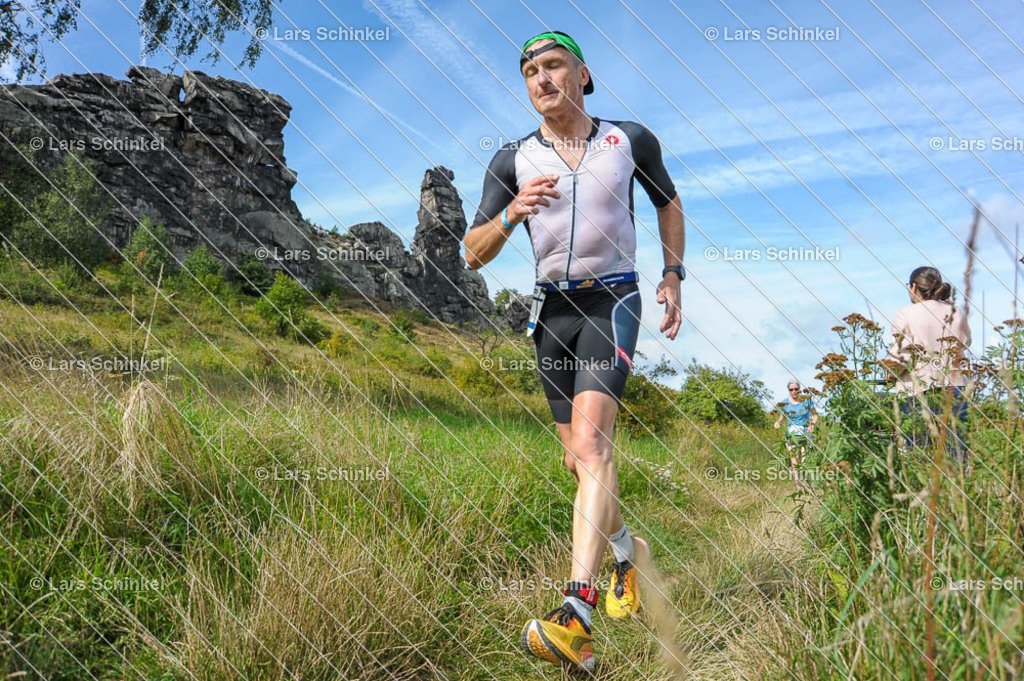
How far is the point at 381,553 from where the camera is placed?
3.60 metres

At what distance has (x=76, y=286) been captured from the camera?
30.8 metres

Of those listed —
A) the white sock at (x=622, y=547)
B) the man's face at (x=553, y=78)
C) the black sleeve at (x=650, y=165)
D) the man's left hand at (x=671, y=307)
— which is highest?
the man's face at (x=553, y=78)

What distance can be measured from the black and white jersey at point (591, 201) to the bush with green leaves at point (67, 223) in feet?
96.3

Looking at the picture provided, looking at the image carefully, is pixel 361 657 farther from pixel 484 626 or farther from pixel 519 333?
pixel 519 333

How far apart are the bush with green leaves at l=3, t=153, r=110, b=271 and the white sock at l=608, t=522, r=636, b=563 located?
97.4 ft

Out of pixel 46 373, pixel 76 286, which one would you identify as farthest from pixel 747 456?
pixel 76 286

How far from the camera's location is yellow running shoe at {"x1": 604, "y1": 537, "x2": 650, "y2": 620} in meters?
3.30

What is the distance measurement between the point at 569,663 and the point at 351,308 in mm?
46591

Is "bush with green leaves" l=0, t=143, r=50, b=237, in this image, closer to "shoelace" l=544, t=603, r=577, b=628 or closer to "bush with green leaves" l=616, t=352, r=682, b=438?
"bush with green leaves" l=616, t=352, r=682, b=438

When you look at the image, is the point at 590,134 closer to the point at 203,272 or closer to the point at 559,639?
the point at 559,639

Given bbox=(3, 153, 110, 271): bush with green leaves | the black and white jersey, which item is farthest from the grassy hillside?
bbox=(3, 153, 110, 271): bush with green leaves

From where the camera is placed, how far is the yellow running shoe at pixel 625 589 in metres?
3.30

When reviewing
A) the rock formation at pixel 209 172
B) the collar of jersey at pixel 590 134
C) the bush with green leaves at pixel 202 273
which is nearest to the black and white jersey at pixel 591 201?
the collar of jersey at pixel 590 134

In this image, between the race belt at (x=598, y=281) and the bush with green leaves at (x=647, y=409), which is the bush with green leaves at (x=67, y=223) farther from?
the race belt at (x=598, y=281)
